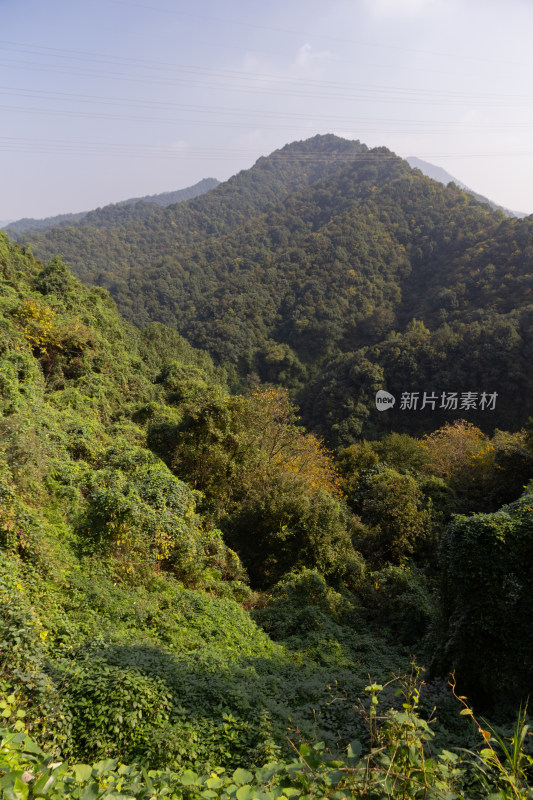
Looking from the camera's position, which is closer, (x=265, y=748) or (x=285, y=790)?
(x=285, y=790)

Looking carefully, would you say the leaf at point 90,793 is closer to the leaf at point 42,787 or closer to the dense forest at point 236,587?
the dense forest at point 236,587

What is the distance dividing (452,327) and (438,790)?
162 feet

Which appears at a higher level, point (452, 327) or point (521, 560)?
point (452, 327)

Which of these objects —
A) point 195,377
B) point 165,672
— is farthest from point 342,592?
point 195,377

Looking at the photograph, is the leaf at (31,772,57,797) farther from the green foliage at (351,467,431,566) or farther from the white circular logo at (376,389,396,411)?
the white circular logo at (376,389,396,411)

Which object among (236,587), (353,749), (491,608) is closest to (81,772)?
(353,749)

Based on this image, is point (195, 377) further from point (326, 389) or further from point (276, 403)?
point (326, 389)

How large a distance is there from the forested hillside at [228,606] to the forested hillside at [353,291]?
22193 millimetres

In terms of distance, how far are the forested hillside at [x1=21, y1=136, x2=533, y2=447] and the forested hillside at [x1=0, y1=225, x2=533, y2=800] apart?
2219 centimetres

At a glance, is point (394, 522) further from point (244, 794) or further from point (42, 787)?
point (42, 787)

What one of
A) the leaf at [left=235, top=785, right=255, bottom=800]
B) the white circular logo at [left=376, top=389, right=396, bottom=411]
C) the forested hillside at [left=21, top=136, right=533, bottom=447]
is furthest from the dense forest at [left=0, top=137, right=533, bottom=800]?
the white circular logo at [left=376, top=389, right=396, bottom=411]

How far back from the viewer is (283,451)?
19.4 meters

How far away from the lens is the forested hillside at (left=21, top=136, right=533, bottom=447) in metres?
39.9

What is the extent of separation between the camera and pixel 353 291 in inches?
2670
